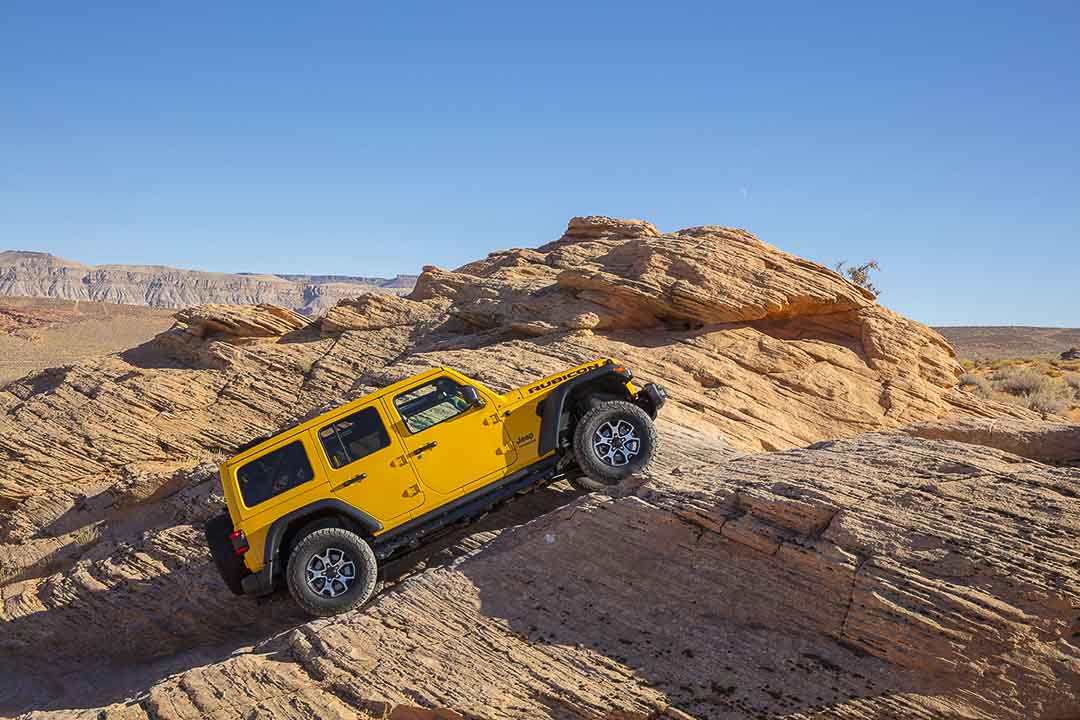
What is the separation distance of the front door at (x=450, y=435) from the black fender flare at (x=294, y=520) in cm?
70

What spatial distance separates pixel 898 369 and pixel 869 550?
888 centimetres

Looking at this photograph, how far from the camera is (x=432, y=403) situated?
324 inches

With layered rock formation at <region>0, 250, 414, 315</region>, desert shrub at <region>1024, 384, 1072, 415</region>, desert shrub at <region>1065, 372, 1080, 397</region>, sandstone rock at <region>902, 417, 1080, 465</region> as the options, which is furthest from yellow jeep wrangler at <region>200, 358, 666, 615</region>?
layered rock formation at <region>0, 250, 414, 315</region>

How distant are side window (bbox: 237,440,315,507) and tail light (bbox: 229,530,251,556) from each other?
0.38 metres

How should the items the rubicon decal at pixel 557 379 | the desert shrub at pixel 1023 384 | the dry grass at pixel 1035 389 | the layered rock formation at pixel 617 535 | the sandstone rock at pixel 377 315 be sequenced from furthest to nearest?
the desert shrub at pixel 1023 384
the dry grass at pixel 1035 389
the sandstone rock at pixel 377 315
the rubicon decal at pixel 557 379
the layered rock formation at pixel 617 535

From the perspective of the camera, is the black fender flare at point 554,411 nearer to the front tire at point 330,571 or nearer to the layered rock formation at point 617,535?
the layered rock formation at point 617,535

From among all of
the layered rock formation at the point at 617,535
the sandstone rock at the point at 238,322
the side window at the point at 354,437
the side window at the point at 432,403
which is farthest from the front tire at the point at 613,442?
the sandstone rock at the point at 238,322

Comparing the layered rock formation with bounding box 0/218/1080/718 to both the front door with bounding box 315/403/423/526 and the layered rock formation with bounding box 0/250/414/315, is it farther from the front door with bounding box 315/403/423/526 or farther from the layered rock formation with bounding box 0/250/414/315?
the layered rock formation with bounding box 0/250/414/315

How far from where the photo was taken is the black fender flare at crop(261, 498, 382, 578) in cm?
779

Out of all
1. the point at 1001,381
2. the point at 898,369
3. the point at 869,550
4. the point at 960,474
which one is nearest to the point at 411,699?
the point at 869,550

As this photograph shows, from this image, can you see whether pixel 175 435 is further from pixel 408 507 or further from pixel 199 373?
pixel 408 507

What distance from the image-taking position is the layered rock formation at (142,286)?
168 m

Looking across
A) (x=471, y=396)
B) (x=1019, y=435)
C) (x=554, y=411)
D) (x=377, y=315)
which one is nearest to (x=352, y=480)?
(x=471, y=396)

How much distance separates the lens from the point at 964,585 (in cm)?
550
